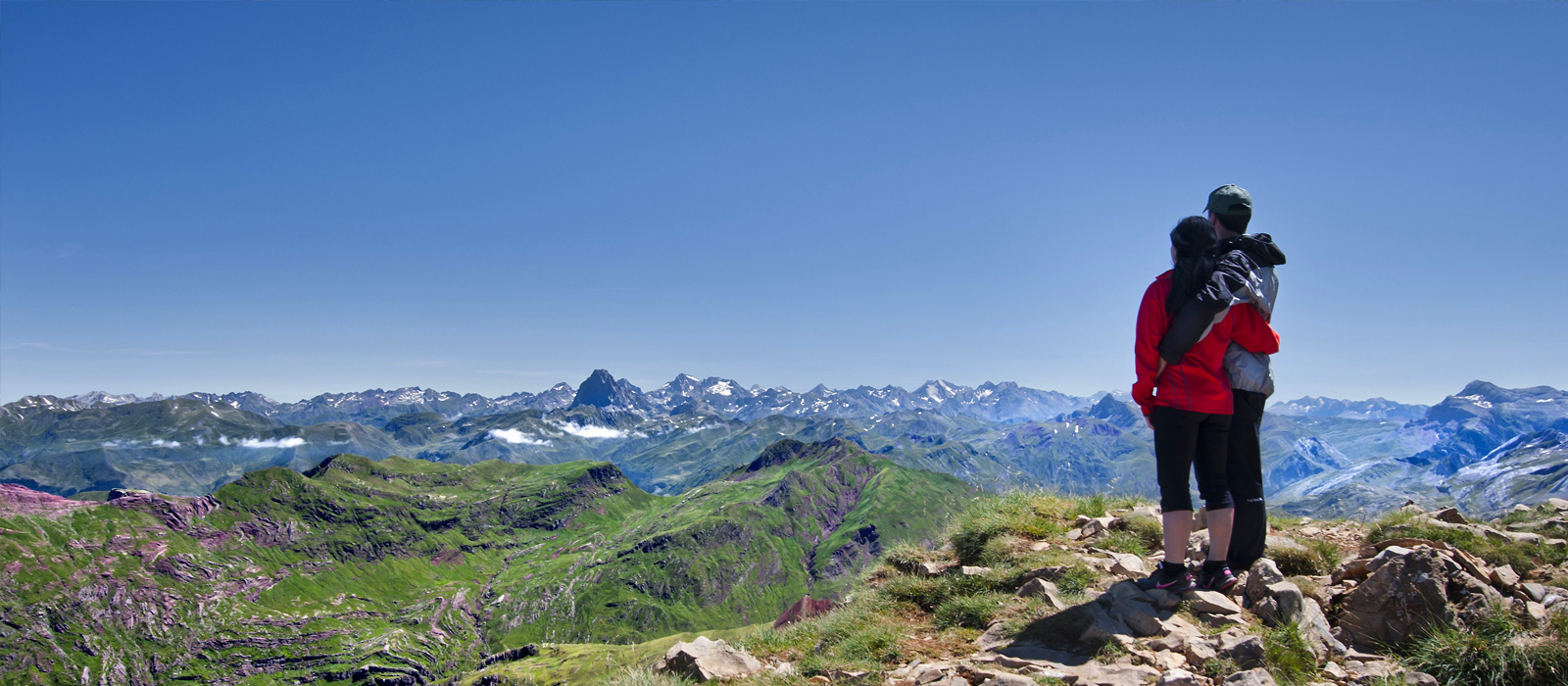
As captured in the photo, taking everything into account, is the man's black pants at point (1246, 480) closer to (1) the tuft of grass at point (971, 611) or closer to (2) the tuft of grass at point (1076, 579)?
(2) the tuft of grass at point (1076, 579)

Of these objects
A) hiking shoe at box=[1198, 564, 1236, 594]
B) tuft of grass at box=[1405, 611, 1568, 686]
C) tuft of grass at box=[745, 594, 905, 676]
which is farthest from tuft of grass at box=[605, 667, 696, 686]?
tuft of grass at box=[1405, 611, 1568, 686]

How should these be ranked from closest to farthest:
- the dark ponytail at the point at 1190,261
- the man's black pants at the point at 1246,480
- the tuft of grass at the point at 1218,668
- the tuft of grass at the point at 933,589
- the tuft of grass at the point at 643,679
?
1. the tuft of grass at the point at 1218,668
2. the tuft of grass at the point at 643,679
3. the dark ponytail at the point at 1190,261
4. the man's black pants at the point at 1246,480
5. the tuft of grass at the point at 933,589

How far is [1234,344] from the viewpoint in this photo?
8.46 m

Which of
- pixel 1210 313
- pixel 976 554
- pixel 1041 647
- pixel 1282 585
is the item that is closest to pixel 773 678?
pixel 1041 647

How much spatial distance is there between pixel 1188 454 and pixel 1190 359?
1.15 m

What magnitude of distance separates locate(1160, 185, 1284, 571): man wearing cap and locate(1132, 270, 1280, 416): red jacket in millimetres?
152

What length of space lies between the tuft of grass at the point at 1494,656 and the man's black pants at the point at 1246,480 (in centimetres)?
227

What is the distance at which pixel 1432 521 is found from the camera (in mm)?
10492

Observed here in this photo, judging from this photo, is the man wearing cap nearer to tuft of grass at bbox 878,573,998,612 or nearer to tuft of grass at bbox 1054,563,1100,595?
tuft of grass at bbox 1054,563,1100,595

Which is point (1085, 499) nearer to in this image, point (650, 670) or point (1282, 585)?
point (1282, 585)

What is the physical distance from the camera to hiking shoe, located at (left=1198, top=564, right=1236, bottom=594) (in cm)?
810

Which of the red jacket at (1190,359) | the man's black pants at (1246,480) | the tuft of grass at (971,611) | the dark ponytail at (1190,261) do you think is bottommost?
the tuft of grass at (971,611)

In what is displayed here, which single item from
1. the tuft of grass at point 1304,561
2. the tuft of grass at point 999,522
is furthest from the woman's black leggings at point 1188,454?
the tuft of grass at point 999,522

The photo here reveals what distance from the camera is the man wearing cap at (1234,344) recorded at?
7.64m
